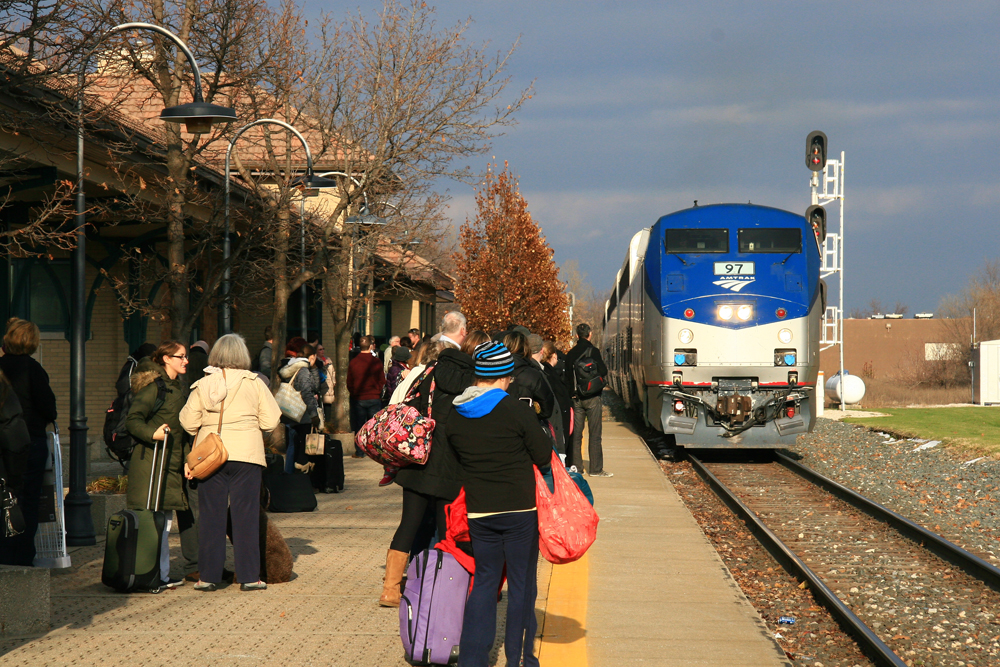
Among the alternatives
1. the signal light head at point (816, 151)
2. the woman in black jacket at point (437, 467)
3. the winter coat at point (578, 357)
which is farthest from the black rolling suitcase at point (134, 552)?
the signal light head at point (816, 151)

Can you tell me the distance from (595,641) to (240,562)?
102 inches

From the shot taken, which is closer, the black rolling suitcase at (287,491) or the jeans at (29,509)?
the jeans at (29,509)

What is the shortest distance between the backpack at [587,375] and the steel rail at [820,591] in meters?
2.26

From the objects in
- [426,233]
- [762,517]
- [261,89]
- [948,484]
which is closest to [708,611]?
[762,517]

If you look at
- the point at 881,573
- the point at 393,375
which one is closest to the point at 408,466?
the point at 881,573

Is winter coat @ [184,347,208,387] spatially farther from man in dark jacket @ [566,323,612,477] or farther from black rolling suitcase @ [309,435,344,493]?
man in dark jacket @ [566,323,612,477]

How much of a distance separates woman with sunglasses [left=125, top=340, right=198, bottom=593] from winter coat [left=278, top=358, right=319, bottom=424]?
401 cm

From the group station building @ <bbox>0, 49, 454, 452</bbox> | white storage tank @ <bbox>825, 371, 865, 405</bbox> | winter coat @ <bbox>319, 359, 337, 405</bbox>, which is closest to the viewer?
station building @ <bbox>0, 49, 454, 452</bbox>

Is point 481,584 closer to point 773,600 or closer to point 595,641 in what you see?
point 595,641

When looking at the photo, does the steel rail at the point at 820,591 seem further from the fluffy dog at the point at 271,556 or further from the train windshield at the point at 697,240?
the train windshield at the point at 697,240

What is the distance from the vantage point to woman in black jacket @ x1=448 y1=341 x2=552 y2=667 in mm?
4949

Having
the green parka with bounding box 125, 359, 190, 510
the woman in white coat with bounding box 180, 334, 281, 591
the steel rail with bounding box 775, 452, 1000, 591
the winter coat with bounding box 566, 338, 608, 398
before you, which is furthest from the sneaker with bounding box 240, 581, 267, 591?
the winter coat with bounding box 566, 338, 608, 398

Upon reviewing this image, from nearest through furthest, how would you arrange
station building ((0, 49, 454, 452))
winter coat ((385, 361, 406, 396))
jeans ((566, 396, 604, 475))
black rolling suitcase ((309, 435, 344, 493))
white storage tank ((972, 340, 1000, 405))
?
station building ((0, 49, 454, 452))
black rolling suitcase ((309, 435, 344, 493))
jeans ((566, 396, 604, 475))
winter coat ((385, 361, 406, 396))
white storage tank ((972, 340, 1000, 405))

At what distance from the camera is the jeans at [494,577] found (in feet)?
16.4
